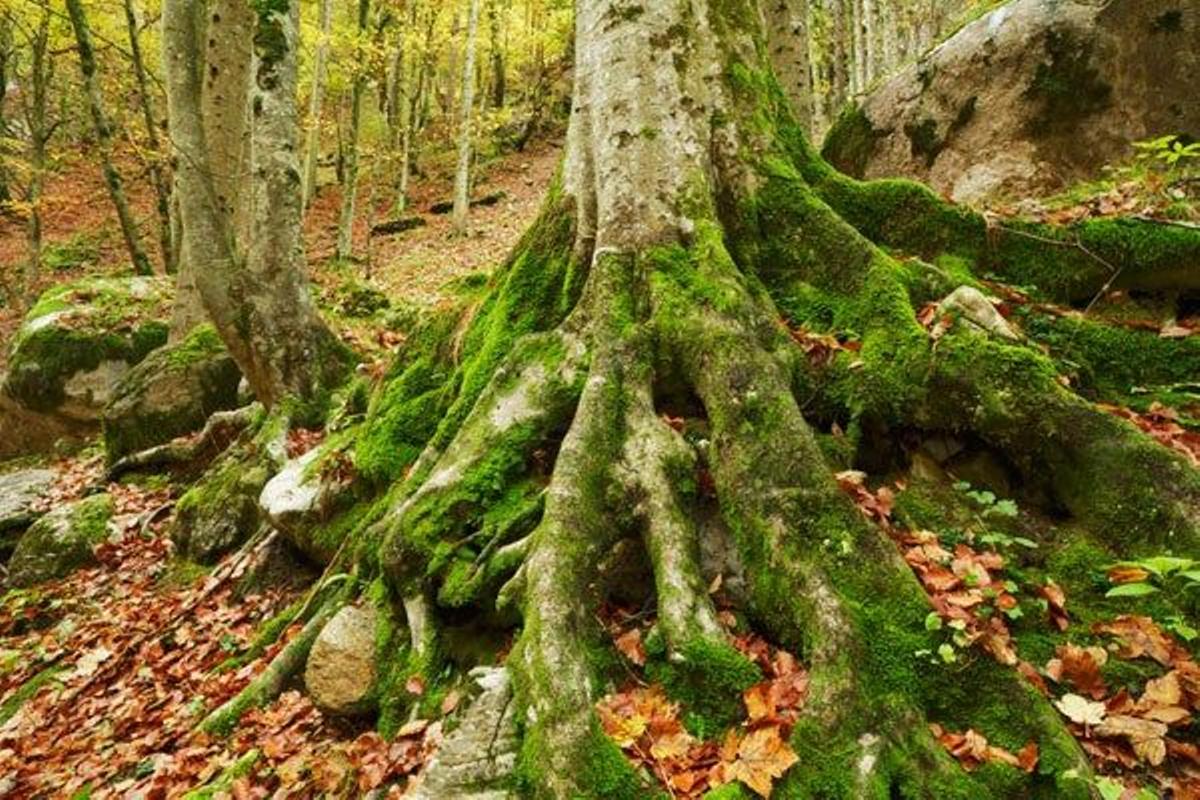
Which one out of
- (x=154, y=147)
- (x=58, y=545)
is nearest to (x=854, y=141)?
(x=58, y=545)

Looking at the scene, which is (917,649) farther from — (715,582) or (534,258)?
(534,258)

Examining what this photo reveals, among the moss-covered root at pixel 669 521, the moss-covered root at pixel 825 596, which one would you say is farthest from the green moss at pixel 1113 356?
the moss-covered root at pixel 669 521

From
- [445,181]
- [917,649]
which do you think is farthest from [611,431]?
[445,181]

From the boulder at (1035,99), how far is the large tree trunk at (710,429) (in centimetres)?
253

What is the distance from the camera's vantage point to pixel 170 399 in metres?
8.89

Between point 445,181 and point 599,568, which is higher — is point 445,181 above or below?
above

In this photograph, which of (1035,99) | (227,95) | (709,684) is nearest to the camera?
(709,684)

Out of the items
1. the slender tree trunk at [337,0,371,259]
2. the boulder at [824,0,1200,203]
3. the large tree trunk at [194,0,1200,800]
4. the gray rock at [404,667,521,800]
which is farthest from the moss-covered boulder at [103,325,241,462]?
the slender tree trunk at [337,0,371,259]

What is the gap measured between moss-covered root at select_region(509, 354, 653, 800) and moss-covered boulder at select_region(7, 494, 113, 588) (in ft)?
20.1

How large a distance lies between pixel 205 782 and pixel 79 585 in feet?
14.2

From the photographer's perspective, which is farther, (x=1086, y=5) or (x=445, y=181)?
(x=445, y=181)

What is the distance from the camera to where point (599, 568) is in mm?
2914

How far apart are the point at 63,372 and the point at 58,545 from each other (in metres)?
4.91

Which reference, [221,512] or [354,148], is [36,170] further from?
[221,512]
